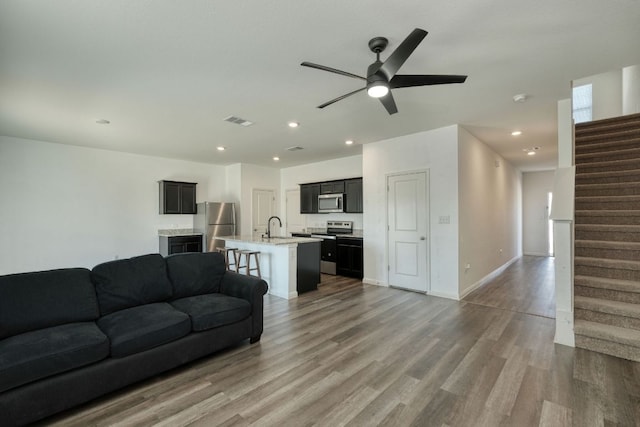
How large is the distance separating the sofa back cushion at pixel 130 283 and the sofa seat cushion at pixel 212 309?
23cm

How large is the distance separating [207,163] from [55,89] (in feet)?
14.7

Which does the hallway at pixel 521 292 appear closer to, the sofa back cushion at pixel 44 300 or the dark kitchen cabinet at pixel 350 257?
the dark kitchen cabinet at pixel 350 257

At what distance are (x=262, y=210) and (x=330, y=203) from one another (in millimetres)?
2233

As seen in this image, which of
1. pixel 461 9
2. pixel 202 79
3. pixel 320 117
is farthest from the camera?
pixel 320 117

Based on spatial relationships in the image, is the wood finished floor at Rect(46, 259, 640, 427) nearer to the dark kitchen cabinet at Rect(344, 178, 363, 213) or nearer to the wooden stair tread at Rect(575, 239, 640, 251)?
the wooden stair tread at Rect(575, 239, 640, 251)

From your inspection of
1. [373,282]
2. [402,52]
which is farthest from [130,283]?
[373,282]

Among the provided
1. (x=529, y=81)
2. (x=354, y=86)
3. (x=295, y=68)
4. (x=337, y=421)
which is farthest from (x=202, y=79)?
(x=529, y=81)

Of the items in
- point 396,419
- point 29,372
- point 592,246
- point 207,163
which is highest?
point 207,163

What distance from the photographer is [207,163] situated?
7664 mm

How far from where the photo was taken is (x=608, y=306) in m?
3.02

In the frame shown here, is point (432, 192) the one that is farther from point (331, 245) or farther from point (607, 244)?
point (331, 245)

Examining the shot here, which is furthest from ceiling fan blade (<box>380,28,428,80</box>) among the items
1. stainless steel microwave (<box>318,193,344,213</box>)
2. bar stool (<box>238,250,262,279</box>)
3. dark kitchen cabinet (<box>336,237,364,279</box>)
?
stainless steel microwave (<box>318,193,344,213</box>)

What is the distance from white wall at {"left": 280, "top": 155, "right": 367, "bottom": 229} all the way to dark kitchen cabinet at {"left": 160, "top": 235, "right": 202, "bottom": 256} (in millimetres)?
2519

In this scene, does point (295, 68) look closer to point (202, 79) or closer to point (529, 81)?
point (202, 79)
